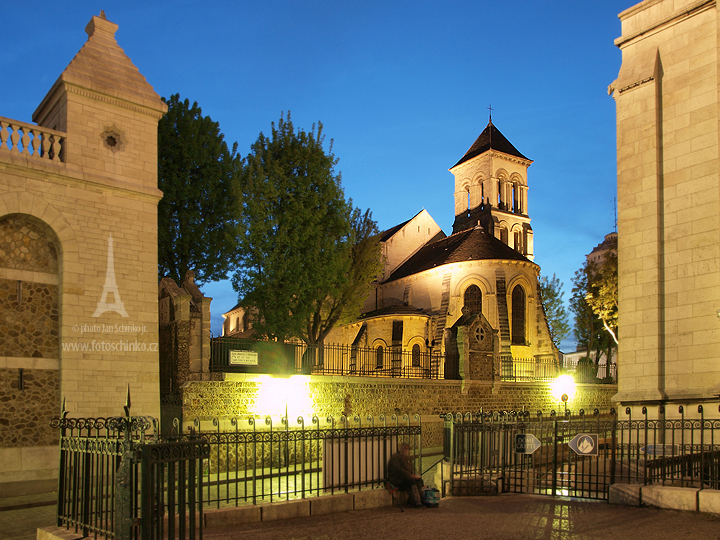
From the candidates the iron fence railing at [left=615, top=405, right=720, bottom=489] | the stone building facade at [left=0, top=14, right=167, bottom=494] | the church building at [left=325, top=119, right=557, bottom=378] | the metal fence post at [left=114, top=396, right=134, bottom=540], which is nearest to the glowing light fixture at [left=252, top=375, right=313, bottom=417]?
the stone building facade at [left=0, top=14, right=167, bottom=494]

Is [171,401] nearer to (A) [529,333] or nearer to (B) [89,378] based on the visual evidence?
(B) [89,378]

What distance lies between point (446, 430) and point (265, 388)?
6.59 metres

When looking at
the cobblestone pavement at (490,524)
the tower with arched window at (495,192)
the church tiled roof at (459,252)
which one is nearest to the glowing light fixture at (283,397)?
the cobblestone pavement at (490,524)

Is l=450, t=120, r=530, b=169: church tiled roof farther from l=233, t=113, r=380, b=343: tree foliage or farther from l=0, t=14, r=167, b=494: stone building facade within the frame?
l=0, t=14, r=167, b=494: stone building facade

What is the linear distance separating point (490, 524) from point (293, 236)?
14.0m

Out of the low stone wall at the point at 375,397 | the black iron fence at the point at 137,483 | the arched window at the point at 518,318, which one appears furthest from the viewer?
the arched window at the point at 518,318

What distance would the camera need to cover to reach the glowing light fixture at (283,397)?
16281mm

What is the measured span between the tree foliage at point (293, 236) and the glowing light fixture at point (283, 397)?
3716mm

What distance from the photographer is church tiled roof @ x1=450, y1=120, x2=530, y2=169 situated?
48.2m

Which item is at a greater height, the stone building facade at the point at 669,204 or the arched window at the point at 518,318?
the stone building facade at the point at 669,204

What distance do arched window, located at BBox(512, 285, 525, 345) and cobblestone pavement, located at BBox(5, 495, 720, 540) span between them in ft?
77.6

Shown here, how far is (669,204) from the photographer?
13719mm

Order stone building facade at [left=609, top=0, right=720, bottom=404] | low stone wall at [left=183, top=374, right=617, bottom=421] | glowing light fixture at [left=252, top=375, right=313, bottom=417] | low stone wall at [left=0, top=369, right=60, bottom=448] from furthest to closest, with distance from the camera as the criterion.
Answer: glowing light fixture at [left=252, top=375, right=313, bottom=417]
low stone wall at [left=183, top=374, right=617, bottom=421]
stone building facade at [left=609, top=0, right=720, bottom=404]
low stone wall at [left=0, top=369, right=60, bottom=448]

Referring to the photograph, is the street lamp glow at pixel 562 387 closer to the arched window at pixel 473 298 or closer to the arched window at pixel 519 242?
the arched window at pixel 473 298
